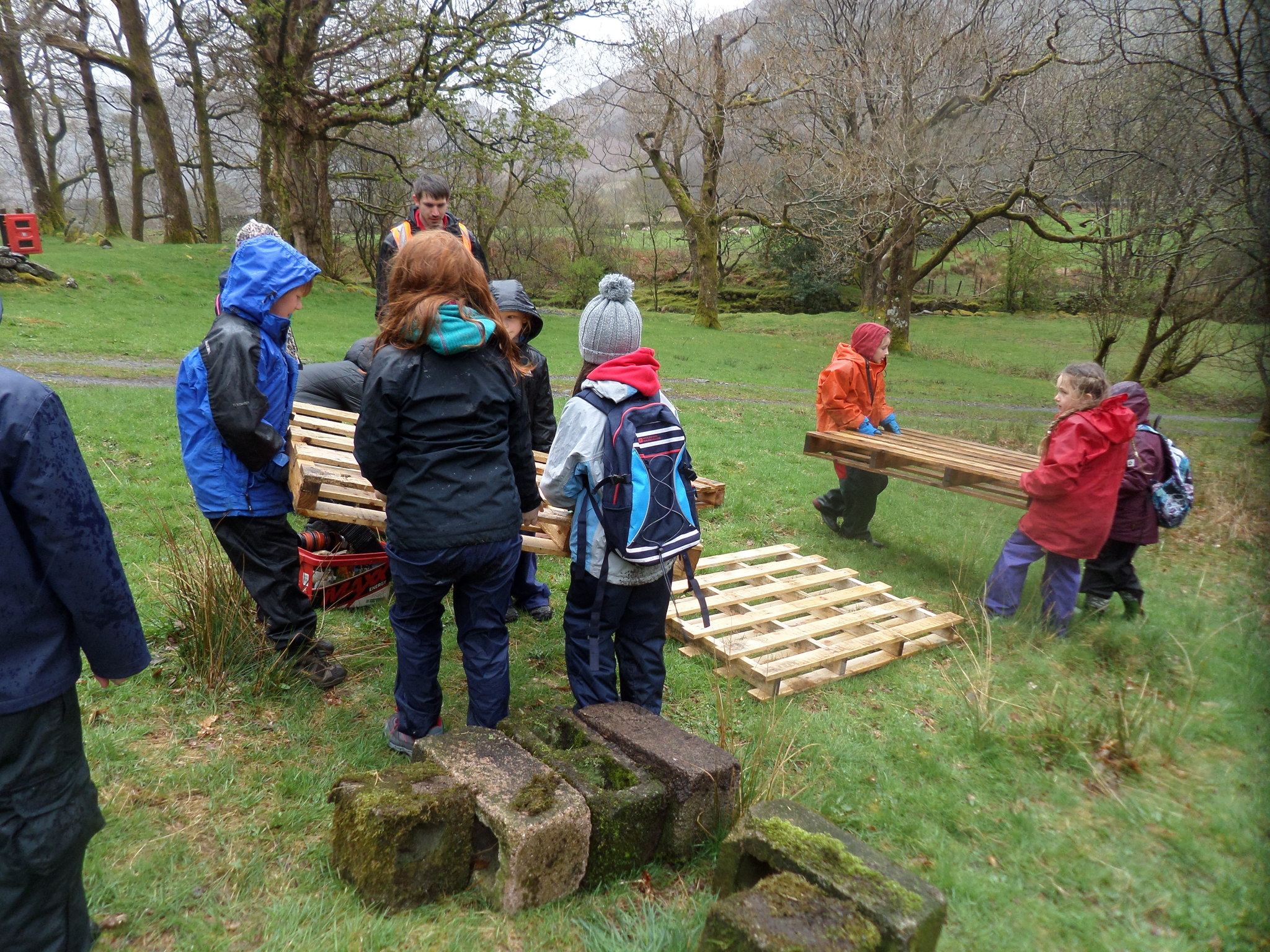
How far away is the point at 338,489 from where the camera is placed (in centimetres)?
346

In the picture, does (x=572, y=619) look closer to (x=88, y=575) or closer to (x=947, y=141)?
(x=88, y=575)

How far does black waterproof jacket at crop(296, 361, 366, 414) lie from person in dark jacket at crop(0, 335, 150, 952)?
3.13m

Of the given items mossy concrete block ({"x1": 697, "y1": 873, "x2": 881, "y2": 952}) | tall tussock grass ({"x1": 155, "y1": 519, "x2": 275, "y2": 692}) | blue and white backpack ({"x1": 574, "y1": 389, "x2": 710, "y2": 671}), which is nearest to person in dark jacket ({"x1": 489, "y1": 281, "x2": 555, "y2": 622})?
→ blue and white backpack ({"x1": 574, "y1": 389, "x2": 710, "y2": 671})

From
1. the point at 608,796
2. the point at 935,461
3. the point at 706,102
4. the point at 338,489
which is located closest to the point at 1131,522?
the point at 935,461

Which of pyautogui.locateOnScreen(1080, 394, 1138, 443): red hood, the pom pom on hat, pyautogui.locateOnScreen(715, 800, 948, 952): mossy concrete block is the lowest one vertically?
pyautogui.locateOnScreen(715, 800, 948, 952): mossy concrete block

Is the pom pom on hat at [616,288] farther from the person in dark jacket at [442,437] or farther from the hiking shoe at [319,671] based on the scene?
the hiking shoe at [319,671]

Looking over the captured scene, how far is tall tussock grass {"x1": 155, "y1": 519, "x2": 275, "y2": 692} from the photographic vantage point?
371cm

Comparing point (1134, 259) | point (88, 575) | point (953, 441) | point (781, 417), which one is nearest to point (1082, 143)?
point (1134, 259)

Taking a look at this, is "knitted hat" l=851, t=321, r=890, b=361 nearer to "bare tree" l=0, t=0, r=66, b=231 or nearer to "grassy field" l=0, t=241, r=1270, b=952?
"grassy field" l=0, t=241, r=1270, b=952

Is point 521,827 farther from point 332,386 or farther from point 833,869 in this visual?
point 332,386

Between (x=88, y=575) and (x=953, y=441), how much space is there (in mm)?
6733

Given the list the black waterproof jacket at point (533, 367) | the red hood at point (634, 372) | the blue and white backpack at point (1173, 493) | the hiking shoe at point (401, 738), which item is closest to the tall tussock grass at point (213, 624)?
the hiking shoe at point (401, 738)

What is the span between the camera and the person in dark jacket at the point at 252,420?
332 cm

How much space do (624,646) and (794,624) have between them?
6.11 feet
